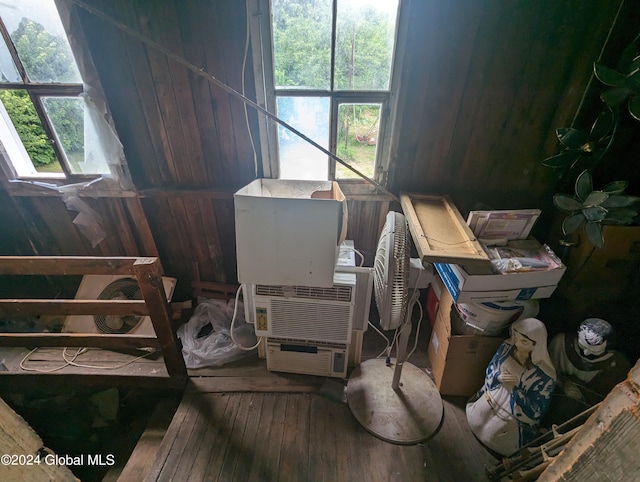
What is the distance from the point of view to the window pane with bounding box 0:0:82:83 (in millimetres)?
1504

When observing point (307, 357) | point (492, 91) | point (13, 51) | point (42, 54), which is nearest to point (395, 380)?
point (307, 357)

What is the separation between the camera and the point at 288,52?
5.12 feet

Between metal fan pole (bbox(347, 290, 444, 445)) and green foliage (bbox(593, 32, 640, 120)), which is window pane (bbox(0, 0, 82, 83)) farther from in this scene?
green foliage (bbox(593, 32, 640, 120))

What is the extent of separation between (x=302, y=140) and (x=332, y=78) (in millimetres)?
375

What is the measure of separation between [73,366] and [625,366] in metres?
2.96

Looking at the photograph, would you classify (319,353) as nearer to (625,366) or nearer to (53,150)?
(625,366)

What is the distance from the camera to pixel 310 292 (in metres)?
1.51

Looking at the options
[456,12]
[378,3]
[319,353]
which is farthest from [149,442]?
[456,12]

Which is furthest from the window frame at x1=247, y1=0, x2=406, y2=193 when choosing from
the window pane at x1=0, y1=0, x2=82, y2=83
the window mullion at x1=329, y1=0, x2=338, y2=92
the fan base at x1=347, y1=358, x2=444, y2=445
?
the fan base at x1=347, y1=358, x2=444, y2=445

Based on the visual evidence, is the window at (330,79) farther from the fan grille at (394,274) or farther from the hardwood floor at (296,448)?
the hardwood floor at (296,448)

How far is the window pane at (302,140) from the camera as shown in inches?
66.4

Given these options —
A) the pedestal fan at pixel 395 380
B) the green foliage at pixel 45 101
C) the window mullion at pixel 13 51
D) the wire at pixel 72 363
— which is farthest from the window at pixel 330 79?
the wire at pixel 72 363

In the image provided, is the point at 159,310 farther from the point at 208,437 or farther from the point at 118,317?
the point at 118,317

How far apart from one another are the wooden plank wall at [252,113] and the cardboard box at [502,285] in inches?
27.5
